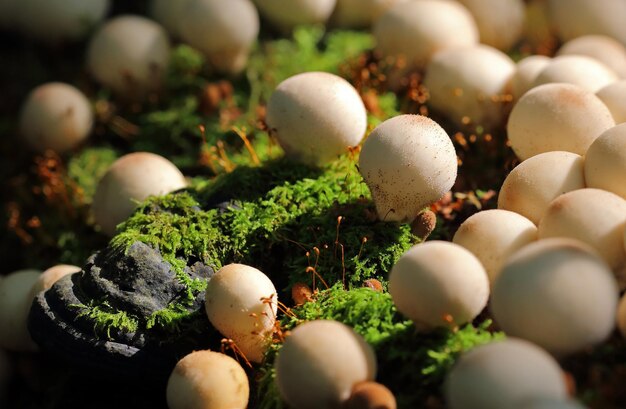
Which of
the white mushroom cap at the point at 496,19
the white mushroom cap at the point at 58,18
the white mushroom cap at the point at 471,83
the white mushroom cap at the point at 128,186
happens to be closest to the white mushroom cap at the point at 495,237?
the white mushroom cap at the point at 471,83

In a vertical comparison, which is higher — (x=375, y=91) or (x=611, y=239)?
(x=611, y=239)

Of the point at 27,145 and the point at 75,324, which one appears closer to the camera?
the point at 75,324

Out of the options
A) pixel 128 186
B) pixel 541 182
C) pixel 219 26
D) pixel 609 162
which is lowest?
pixel 128 186

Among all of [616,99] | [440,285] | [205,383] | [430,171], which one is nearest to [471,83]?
[616,99]

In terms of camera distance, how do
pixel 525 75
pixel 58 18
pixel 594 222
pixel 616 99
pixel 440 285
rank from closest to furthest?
pixel 440 285, pixel 594 222, pixel 616 99, pixel 525 75, pixel 58 18

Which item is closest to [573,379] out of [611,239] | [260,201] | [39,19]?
[611,239]

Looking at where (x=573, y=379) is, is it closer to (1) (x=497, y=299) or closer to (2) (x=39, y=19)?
(1) (x=497, y=299)

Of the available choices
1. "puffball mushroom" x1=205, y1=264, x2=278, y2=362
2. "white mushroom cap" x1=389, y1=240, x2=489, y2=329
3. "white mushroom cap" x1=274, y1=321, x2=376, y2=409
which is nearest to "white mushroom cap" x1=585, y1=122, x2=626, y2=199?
"white mushroom cap" x1=389, y1=240, x2=489, y2=329

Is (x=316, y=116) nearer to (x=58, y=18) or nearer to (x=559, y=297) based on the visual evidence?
(x=559, y=297)
